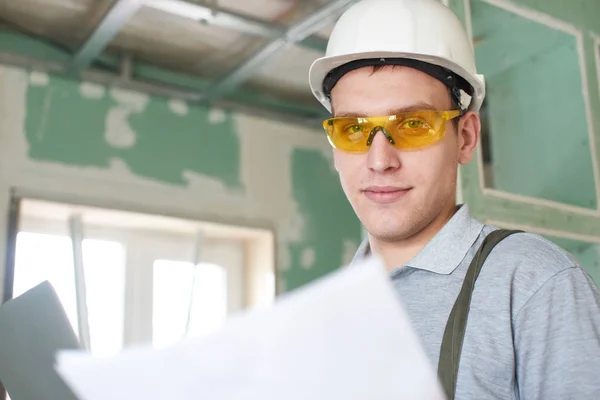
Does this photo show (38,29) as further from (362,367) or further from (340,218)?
(362,367)

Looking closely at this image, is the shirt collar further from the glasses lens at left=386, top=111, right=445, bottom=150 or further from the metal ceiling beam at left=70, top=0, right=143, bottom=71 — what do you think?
the metal ceiling beam at left=70, top=0, right=143, bottom=71

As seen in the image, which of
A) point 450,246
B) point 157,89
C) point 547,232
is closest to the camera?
point 450,246

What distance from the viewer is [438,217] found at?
1.19 m

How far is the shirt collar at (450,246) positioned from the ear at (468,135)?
0.57 ft

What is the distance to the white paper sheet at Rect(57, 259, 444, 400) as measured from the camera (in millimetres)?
478

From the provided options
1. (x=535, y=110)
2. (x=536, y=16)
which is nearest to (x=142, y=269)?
(x=535, y=110)

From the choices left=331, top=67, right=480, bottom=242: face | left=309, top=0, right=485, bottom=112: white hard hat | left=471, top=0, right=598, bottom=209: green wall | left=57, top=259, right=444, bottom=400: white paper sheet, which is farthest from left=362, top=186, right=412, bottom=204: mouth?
left=471, top=0, right=598, bottom=209: green wall

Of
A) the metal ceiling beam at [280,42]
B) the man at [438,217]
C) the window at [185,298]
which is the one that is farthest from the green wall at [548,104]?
the window at [185,298]

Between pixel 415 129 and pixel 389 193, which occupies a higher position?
pixel 415 129

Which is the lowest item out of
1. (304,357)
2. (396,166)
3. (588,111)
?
(304,357)

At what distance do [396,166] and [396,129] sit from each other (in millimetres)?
64

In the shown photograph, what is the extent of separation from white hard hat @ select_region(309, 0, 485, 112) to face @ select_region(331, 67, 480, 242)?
31 mm

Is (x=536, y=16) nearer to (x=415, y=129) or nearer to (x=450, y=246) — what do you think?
(x=415, y=129)

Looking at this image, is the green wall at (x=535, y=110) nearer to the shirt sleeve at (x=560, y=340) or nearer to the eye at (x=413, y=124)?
the eye at (x=413, y=124)
